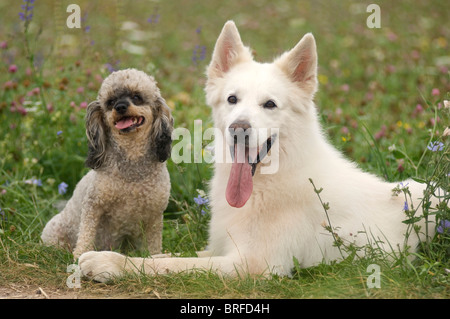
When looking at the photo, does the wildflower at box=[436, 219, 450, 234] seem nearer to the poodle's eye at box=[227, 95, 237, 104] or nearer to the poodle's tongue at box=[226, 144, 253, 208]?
the poodle's tongue at box=[226, 144, 253, 208]

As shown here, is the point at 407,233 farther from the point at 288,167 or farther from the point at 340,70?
the point at 340,70

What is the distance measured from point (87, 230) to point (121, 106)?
0.95 metres

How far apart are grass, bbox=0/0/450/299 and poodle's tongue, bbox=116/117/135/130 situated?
0.96m

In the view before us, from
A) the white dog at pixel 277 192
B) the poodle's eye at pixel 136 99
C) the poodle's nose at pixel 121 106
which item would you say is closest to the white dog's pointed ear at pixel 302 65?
the white dog at pixel 277 192

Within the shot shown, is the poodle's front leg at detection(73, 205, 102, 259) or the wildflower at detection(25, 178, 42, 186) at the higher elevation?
the wildflower at detection(25, 178, 42, 186)

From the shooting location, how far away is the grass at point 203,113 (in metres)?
3.86

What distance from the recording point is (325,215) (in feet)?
13.5

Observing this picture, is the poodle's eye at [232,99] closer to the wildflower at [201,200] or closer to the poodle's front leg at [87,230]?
the wildflower at [201,200]

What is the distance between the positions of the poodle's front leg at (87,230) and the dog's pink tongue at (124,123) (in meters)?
0.63

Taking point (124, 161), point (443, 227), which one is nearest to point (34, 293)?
point (124, 161)

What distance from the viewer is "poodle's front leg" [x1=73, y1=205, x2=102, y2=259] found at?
4.17 metres

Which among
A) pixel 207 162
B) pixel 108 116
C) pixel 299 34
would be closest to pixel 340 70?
pixel 299 34

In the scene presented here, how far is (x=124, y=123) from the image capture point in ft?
13.4

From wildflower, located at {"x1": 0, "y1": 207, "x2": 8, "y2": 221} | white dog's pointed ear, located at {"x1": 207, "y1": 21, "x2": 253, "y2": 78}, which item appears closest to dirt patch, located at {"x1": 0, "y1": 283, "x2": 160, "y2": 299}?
wildflower, located at {"x1": 0, "y1": 207, "x2": 8, "y2": 221}
